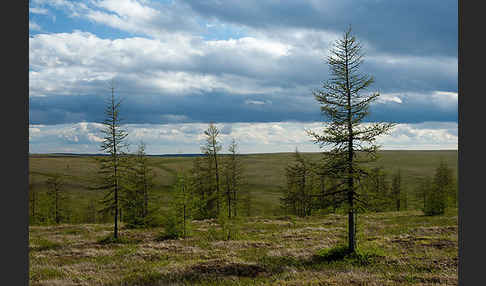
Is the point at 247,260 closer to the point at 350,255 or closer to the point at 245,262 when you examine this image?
the point at 245,262

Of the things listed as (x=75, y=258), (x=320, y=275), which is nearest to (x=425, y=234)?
(x=320, y=275)

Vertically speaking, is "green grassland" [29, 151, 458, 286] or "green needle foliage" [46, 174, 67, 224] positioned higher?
"green grassland" [29, 151, 458, 286]

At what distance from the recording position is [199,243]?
24.2 m

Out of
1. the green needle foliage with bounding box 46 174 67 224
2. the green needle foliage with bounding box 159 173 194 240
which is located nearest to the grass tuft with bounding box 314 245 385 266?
the green needle foliage with bounding box 159 173 194 240

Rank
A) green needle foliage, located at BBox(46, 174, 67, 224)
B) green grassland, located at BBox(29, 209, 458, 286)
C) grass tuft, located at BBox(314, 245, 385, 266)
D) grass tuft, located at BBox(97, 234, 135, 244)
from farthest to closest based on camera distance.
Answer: green needle foliage, located at BBox(46, 174, 67, 224), grass tuft, located at BBox(97, 234, 135, 244), grass tuft, located at BBox(314, 245, 385, 266), green grassland, located at BBox(29, 209, 458, 286)

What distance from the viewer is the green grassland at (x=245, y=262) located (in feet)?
44.6

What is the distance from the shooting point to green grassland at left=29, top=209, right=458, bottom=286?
44.6ft

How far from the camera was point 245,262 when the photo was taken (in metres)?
16.9

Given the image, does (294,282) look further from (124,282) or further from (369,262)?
(124,282)

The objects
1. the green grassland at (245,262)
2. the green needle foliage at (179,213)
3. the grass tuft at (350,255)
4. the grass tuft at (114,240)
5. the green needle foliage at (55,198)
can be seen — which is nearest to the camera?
the green grassland at (245,262)

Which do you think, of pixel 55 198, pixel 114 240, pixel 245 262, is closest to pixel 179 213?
pixel 114 240

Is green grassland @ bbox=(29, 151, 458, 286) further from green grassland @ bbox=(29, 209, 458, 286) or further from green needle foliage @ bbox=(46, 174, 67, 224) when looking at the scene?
green needle foliage @ bbox=(46, 174, 67, 224)

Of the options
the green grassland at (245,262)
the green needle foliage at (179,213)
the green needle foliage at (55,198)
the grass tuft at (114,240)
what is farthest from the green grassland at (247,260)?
the green needle foliage at (55,198)

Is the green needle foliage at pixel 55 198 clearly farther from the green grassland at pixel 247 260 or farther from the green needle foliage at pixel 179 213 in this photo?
the green needle foliage at pixel 179 213
